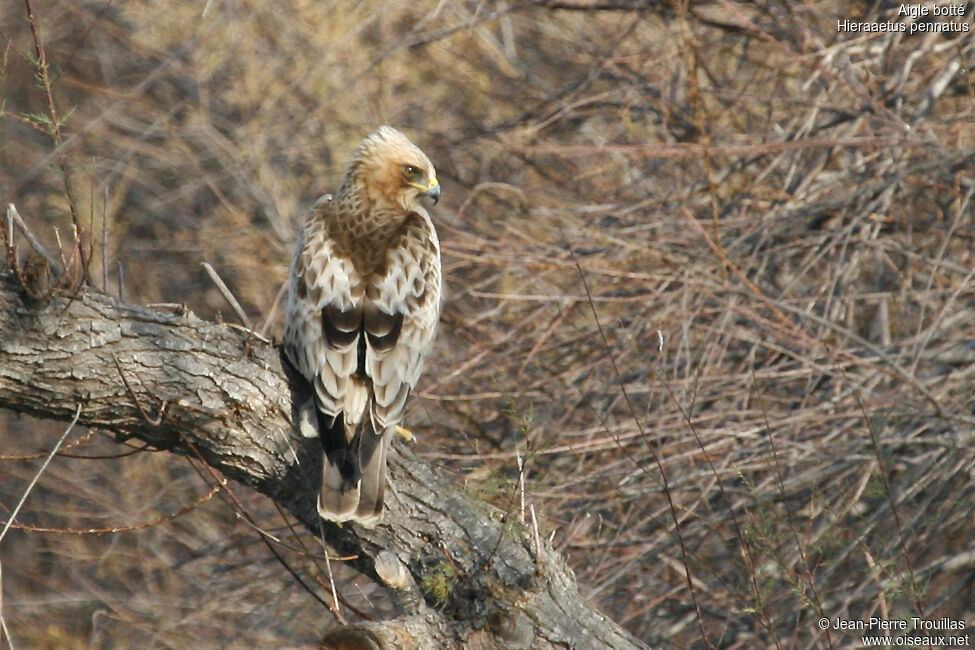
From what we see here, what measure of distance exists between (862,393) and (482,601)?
254 centimetres

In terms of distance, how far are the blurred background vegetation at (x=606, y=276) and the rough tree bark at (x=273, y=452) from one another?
0.68 feet

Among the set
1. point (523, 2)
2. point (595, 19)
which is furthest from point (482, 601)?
point (595, 19)

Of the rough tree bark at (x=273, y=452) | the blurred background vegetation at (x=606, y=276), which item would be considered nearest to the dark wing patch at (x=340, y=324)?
the rough tree bark at (x=273, y=452)

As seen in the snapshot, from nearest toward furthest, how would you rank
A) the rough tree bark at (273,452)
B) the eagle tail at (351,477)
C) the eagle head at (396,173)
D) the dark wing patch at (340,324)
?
the rough tree bark at (273,452) → the eagle tail at (351,477) → the dark wing patch at (340,324) → the eagle head at (396,173)

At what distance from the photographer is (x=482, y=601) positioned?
11.4 ft

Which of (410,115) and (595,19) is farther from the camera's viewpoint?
(410,115)

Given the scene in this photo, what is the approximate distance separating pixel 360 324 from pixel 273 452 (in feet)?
2.01

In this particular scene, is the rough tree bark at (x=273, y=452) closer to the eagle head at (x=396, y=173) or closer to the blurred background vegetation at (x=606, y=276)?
the blurred background vegetation at (x=606, y=276)

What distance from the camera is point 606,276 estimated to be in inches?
236

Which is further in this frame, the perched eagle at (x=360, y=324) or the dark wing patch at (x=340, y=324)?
the dark wing patch at (x=340, y=324)

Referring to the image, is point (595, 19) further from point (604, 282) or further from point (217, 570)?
point (217, 570)

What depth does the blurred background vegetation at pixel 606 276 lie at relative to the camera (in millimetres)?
5109

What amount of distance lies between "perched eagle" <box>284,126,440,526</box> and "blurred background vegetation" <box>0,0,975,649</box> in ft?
1.14

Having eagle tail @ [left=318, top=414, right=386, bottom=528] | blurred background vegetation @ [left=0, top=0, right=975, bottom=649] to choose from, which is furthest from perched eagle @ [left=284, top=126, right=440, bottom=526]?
blurred background vegetation @ [left=0, top=0, right=975, bottom=649]
